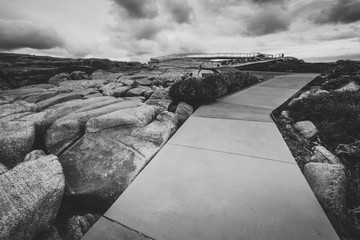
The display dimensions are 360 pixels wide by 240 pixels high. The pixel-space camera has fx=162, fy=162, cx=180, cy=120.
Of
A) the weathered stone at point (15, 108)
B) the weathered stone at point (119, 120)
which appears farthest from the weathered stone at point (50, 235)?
the weathered stone at point (15, 108)

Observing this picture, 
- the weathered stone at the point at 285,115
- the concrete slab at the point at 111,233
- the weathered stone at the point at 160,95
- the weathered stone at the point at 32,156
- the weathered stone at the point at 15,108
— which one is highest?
the weathered stone at the point at 160,95

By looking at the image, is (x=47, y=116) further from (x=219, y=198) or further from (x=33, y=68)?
(x=33, y=68)

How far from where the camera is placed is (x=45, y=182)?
153cm

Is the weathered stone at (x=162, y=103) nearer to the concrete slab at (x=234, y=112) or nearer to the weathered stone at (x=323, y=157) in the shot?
the concrete slab at (x=234, y=112)

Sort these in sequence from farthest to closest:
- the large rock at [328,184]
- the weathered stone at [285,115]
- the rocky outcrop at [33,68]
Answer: the rocky outcrop at [33,68], the weathered stone at [285,115], the large rock at [328,184]

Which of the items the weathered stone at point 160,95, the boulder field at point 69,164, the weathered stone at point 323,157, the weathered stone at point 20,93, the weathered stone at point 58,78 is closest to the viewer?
the boulder field at point 69,164

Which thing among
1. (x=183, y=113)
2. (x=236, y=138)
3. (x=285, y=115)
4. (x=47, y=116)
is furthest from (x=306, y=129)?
(x=47, y=116)

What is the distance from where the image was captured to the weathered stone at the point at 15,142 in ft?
7.34

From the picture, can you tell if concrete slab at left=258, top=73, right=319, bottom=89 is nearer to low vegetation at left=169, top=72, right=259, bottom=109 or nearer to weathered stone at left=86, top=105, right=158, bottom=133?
low vegetation at left=169, top=72, right=259, bottom=109

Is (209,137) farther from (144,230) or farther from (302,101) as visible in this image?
(302,101)

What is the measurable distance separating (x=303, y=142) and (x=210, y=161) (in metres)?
1.78

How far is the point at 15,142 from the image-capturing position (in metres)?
2.29

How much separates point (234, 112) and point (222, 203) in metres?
2.51

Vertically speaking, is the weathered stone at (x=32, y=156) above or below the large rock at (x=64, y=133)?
below
